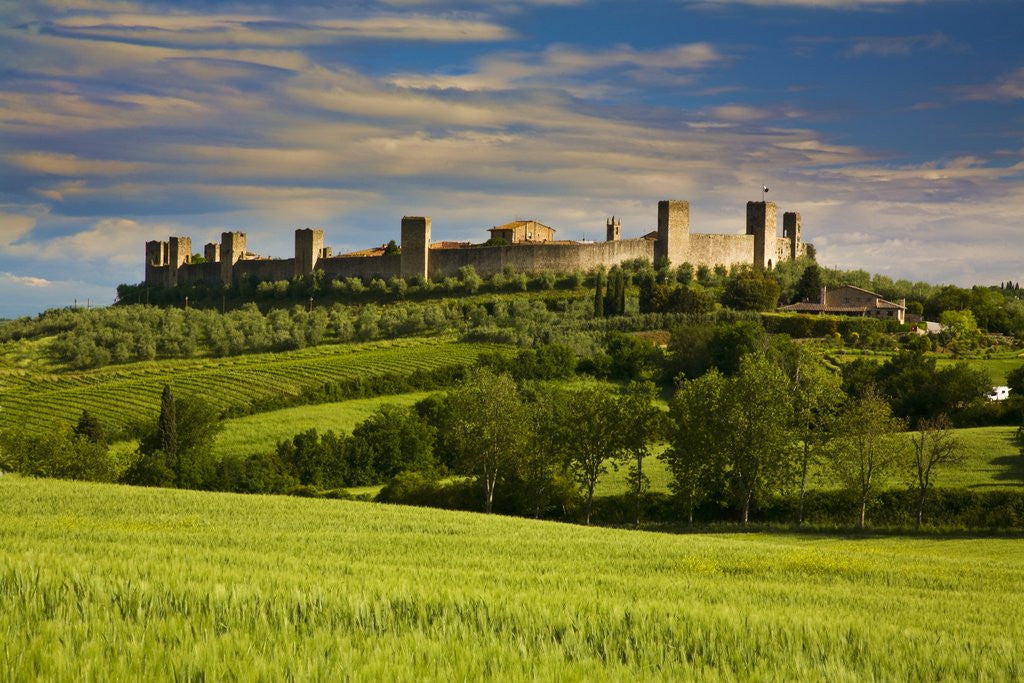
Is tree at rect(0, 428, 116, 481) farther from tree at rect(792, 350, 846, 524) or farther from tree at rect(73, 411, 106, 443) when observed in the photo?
tree at rect(792, 350, 846, 524)

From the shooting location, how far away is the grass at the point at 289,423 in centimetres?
4856

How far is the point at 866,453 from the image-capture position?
111 ft

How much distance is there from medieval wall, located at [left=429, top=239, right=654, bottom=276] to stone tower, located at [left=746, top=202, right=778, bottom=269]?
1121cm

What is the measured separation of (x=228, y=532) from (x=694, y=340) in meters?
51.6

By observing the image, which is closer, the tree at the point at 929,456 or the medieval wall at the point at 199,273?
the tree at the point at 929,456

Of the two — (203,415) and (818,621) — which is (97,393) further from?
(818,621)

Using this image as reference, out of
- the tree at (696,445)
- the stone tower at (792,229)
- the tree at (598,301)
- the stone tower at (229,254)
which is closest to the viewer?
the tree at (696,445)

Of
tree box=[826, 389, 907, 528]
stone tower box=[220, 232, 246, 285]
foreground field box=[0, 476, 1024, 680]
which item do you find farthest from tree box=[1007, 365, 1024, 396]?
stone tower box=[220, 232, 246, 285]

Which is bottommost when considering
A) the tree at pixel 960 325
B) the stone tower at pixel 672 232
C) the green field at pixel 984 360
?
the green field at pixel 984 360

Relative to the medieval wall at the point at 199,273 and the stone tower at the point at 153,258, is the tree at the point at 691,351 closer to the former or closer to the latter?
the medieval wall at the point at 199,273

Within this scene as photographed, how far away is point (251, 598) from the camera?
584cm

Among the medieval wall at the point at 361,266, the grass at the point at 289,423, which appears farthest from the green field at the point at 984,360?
the medieval wall at the point at 361,266

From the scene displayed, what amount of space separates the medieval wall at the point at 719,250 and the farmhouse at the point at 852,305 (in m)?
11.3

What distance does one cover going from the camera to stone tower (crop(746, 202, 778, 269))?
9400 cm
